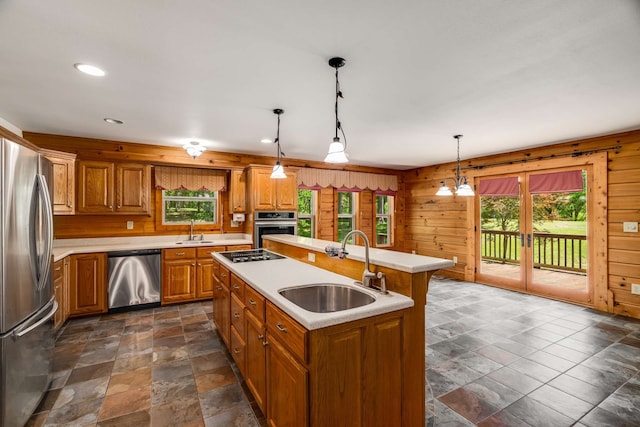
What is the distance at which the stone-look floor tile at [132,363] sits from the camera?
8.73ft

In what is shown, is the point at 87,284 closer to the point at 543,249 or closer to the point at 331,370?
the point at 331,370

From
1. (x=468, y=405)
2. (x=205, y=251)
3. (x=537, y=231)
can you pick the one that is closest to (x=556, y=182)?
(x=537, y=231)

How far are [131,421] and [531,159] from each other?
5956 mm

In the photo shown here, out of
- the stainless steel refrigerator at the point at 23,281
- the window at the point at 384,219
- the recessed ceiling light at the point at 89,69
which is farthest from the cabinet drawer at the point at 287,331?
the window at the point at 384,219

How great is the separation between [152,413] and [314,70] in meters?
2.71

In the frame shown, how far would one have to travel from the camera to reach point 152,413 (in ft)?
6.83

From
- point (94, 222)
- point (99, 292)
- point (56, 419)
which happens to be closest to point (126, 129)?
point (94, 222)

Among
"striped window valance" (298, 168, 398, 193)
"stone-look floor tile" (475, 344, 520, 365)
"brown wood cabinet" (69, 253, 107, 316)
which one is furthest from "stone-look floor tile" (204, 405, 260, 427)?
"striped window valance" (298, 168, 398, 193)

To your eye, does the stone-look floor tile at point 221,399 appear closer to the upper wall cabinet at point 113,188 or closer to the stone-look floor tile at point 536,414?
the stone-look floor tile at point 536,414

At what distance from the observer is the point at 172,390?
235 cm

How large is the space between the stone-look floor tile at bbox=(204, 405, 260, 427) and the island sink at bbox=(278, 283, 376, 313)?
0.82 meters

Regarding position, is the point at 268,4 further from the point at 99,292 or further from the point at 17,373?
the point at 99,292

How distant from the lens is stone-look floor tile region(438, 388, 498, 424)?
6.70 ft

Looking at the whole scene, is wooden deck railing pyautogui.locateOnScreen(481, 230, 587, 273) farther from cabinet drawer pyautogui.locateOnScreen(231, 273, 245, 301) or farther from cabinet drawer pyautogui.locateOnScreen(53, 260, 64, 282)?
cabinet drawer pyautogui.locateOnScreen(53, 260, 64, 282)
